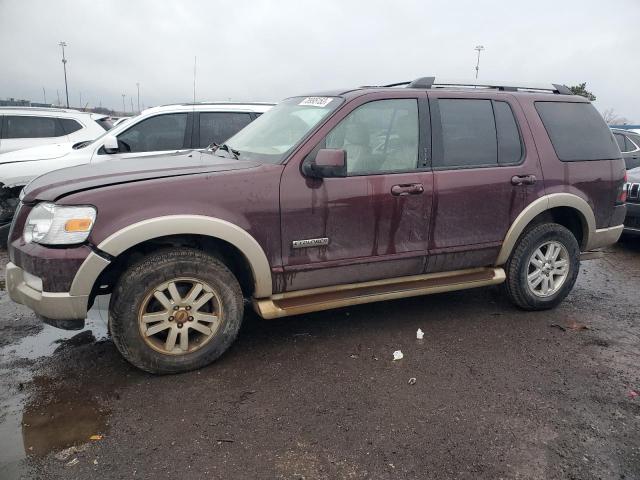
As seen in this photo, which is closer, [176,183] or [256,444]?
[256,444]

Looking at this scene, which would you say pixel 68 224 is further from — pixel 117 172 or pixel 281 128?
pixel 281 128

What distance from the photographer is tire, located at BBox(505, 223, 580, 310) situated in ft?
13.9

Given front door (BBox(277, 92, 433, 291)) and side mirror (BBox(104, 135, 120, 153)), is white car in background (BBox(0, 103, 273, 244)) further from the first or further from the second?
front door (BBox(277, 92, 433, 291))

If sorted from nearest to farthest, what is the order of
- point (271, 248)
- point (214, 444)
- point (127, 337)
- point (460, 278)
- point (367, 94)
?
1. point (214, 444)
2. point (127, 337)
3. point (271, 248)
4. point (367, 94)
5. point (460, 278)

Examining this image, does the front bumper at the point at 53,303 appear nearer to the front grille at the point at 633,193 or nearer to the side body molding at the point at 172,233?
the side body molding at the point at 172,233

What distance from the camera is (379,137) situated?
3.66 meters

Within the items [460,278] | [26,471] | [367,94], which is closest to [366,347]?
[460,278]

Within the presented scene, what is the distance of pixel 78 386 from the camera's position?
308cm

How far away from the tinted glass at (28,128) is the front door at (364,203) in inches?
313

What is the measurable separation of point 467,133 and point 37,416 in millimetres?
3614

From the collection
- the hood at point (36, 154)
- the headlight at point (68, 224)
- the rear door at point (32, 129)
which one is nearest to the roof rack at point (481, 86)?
the headlight at point (68, 224)

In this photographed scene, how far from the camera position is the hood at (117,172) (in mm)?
2980

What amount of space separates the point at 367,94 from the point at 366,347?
1.93 metres

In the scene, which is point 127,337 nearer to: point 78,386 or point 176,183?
point 78,386
